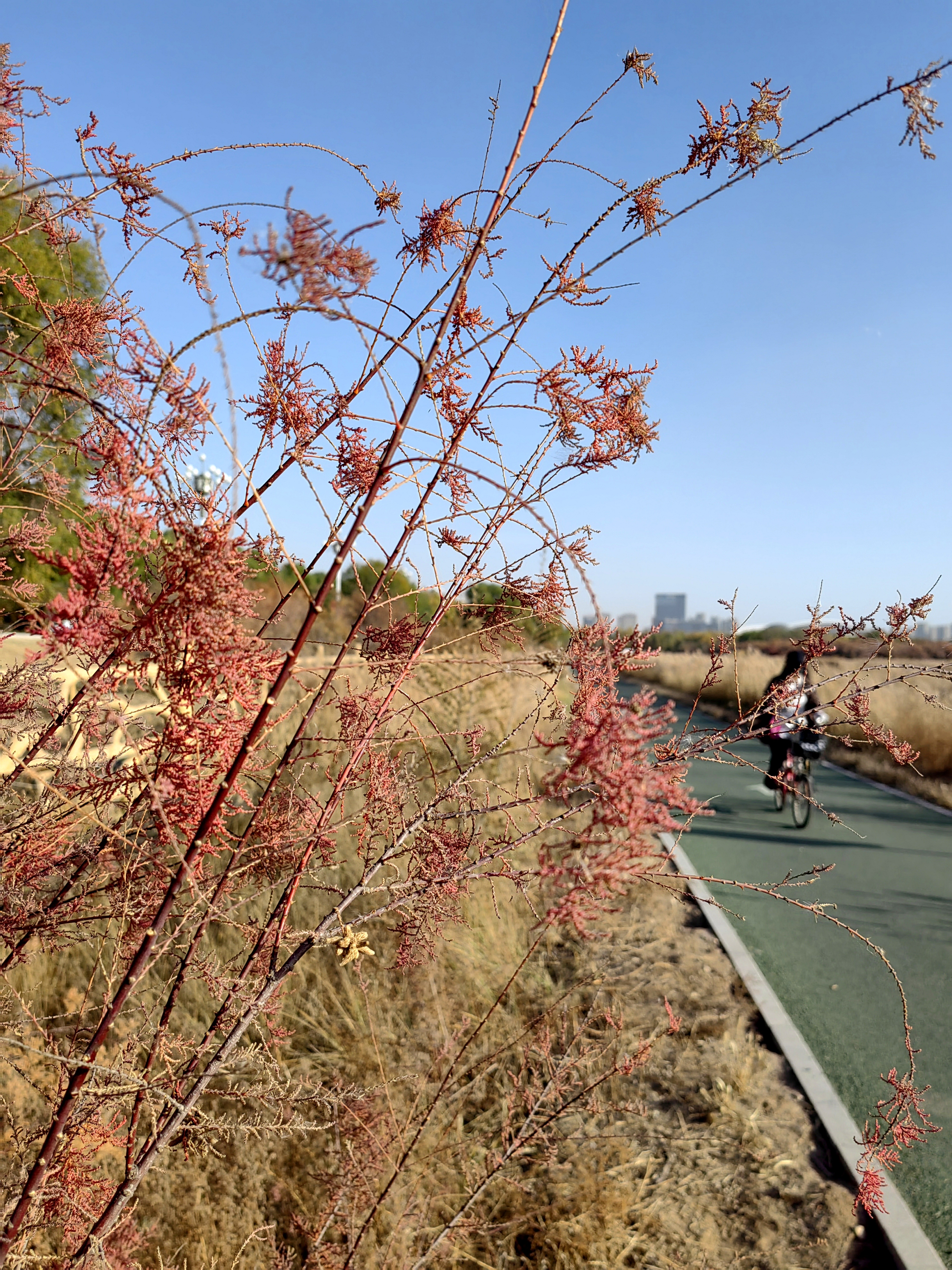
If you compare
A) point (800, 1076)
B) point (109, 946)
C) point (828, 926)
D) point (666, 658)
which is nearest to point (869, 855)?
point (828, 926)

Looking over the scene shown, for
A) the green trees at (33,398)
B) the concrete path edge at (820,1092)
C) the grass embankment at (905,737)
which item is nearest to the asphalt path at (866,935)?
the concrete path edge at (820,1092)

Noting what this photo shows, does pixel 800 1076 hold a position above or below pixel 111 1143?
below

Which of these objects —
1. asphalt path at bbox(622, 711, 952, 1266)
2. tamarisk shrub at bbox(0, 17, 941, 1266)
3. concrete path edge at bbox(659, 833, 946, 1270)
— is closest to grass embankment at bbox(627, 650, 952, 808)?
asphalt path at bbox(622, 711, 952, 1266)

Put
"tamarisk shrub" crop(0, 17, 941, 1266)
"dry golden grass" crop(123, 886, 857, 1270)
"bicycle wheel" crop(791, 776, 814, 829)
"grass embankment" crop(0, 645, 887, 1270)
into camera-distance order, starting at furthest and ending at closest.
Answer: "bicycle wheel" crop(791, 776, 814, 829) < "dry golden grass" crop(123, 886, 857, 1270) < "grass embankment" crop(0, 645, 887, 1270) < "tamarisk shrub" crop(0, 17, 941, 1266)

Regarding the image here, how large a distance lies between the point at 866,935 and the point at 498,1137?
12.5 ft

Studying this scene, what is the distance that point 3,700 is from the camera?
1204mm

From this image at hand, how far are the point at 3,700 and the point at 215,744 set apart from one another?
0.53 metres

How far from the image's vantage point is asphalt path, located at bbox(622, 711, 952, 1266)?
3.47 metres

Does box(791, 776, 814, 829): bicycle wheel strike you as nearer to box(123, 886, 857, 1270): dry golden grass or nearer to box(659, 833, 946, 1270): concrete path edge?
box(659, 833, 946, 1270): concrete path edge

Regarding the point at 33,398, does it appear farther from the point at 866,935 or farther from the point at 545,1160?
the point at 866,935

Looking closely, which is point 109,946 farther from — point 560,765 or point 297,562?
point 560,765

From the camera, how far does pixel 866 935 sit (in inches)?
218

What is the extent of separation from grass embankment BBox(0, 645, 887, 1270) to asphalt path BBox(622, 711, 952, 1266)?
0.38 m

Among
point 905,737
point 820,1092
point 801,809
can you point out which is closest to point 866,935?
point 820,1092
